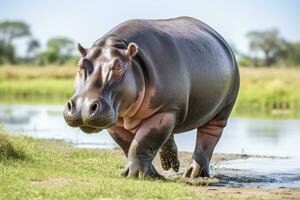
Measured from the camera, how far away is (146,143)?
9.03 metres

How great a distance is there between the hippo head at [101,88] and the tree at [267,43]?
7808cm

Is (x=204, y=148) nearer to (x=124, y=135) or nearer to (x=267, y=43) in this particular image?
(x=124, y=135)

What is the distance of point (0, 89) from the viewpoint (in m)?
46.9

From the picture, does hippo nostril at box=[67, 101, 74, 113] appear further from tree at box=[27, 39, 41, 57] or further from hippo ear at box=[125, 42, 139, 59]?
tree at box=[27, 39, 41, 57]

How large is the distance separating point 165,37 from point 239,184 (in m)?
1.79

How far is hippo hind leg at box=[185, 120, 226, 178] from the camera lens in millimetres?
10328

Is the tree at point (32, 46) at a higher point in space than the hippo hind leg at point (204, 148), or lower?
lower

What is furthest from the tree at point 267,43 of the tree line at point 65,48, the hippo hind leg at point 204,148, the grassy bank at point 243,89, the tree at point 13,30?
the hippo hind leg at point 204,148

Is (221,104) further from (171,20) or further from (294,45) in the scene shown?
→ (294,45)

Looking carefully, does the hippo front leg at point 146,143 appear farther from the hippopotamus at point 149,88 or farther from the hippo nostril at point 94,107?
the hippo nostril at point 94,107

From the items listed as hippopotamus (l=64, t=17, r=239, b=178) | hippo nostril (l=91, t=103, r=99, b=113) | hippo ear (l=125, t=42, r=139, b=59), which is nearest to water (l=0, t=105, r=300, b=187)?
hippopotamus (l=64, t=17, r=239, b=178)

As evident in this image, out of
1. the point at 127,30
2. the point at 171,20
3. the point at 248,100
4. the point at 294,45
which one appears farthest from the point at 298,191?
the point at 294,45

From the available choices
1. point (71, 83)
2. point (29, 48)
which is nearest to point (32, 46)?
point (29, 48)

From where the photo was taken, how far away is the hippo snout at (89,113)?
26.8 ft
